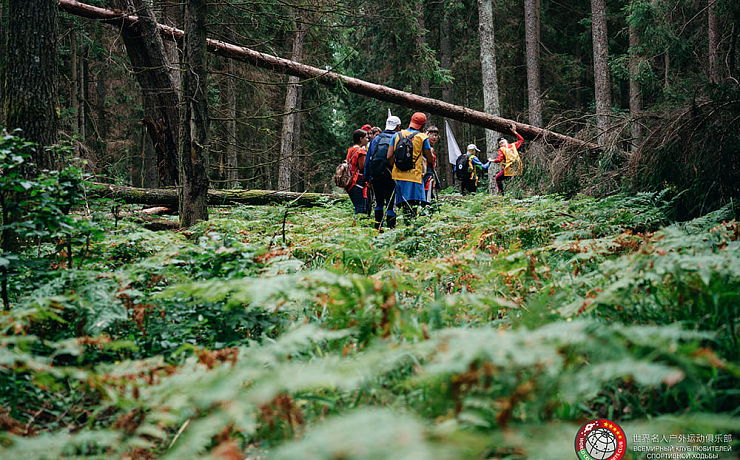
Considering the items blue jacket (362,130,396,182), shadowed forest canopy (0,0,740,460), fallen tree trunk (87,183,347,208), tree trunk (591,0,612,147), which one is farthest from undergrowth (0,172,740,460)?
tree trunk (591,0,612,147)

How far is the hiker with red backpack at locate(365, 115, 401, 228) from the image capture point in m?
7.48

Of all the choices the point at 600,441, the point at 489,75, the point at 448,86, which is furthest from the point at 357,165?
the point at 448,86

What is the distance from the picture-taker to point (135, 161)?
19047 mm

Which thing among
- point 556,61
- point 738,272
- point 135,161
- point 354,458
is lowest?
point 354,458

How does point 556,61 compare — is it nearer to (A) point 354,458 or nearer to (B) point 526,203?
(B) point 526,203

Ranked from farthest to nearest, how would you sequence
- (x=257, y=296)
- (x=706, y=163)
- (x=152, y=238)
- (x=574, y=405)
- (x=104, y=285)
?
(x=706, y=163) → (x=152, y=238) → (x=104, y=285) → (x=257, y=296) → (x=574, y=405)

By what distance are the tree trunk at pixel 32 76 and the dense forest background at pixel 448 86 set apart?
22cm

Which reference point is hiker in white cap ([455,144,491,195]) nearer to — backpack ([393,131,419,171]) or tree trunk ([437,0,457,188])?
backpack ([393,131,419,171])

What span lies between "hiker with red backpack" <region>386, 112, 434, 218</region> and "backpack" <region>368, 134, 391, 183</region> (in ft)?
0.30

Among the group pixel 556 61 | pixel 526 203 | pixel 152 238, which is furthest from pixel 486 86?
pixel 152 238

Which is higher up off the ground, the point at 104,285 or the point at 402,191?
the point at 402,191

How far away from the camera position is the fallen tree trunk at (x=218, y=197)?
836cm

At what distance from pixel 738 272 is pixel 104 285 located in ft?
12.3

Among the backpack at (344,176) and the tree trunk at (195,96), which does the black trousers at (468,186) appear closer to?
the backpack at (344,176)
